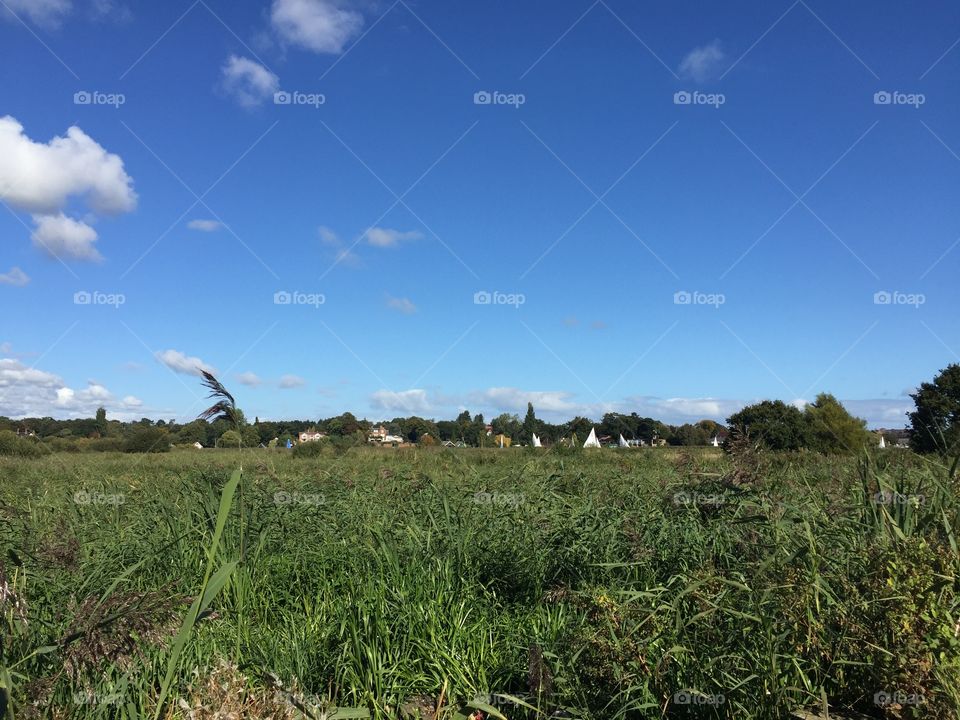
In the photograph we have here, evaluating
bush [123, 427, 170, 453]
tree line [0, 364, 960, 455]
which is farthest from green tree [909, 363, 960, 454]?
bush [123, 427, 170, 453]

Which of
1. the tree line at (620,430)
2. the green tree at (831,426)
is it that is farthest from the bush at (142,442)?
the green tree at (831,426)

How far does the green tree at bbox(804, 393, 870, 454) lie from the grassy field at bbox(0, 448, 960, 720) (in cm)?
649

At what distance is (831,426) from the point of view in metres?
17.0

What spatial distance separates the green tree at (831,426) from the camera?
13.2 m

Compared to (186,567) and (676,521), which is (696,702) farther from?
(186,567)

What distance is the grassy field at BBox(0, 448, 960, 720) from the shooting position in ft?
7.86

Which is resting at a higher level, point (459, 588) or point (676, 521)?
point (676, 521)

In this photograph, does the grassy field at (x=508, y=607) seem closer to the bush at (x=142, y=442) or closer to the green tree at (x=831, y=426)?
the green tree at (x=831, y=426)

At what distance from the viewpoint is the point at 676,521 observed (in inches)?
173

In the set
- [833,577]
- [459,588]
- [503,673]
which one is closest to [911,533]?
[833,577]

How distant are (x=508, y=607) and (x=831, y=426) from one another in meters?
15.7

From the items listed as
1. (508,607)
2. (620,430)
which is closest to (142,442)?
(620,430)

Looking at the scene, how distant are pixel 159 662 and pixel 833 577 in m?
3.16

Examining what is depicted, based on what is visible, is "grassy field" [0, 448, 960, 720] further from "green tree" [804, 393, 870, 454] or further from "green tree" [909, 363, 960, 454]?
"green tree" [804, 393, 870, 454]
